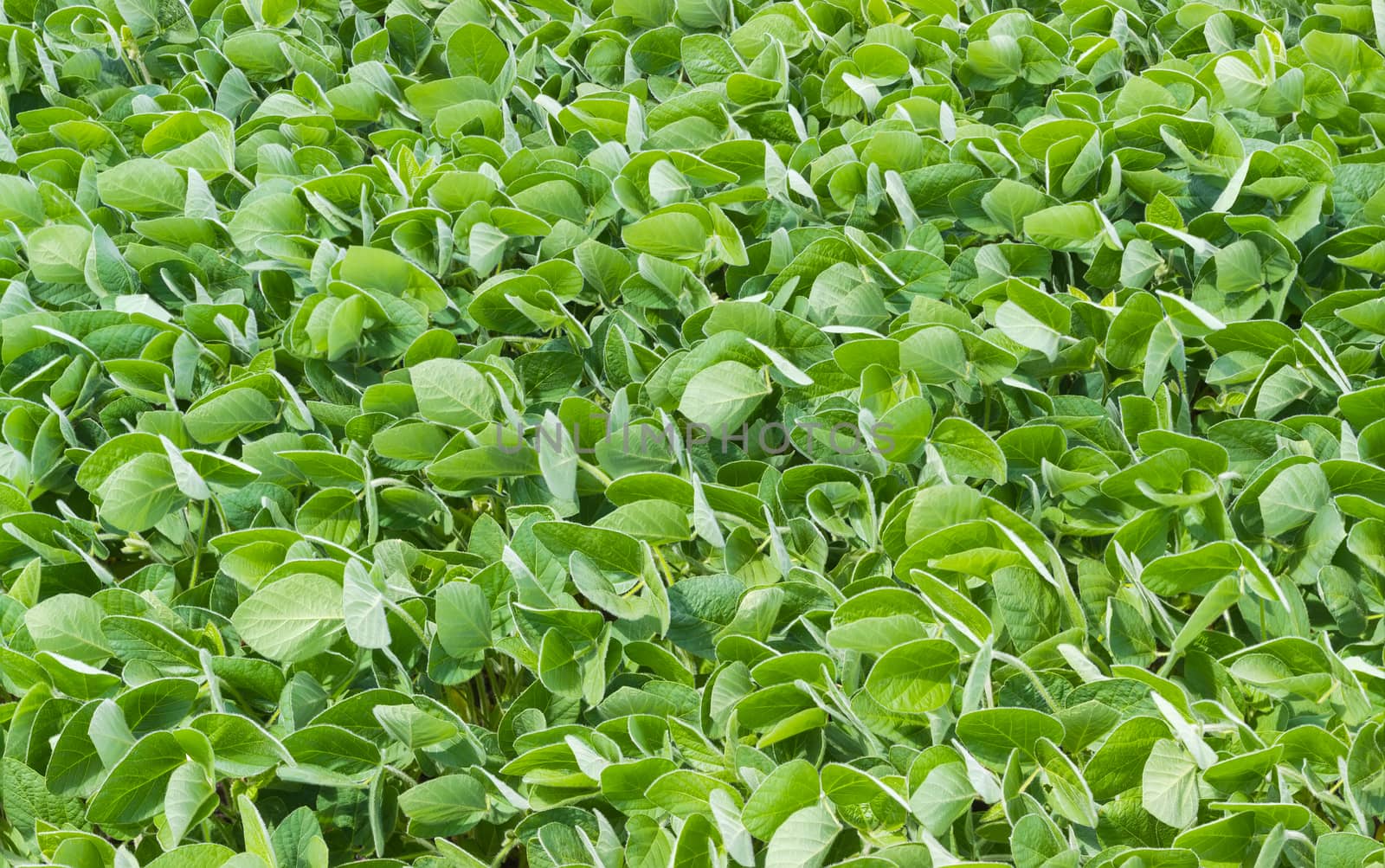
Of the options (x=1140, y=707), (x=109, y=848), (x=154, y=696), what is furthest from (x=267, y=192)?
(x=1140, y=707)

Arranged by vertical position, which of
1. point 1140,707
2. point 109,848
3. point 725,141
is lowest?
point 109,848

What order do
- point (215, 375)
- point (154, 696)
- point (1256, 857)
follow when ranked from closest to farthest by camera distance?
point (1256, 857)
point (154, 696)
point (215, 375)

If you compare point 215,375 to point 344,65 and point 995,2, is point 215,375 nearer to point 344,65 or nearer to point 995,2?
point 344,65

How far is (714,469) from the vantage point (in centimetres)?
130

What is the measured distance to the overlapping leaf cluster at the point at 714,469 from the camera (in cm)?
98

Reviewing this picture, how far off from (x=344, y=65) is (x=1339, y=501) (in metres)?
1.80

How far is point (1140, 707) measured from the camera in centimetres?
98

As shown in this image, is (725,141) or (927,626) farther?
(725,141)

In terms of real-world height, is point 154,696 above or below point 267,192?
below

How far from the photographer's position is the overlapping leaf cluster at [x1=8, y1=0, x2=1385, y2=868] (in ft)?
3.20

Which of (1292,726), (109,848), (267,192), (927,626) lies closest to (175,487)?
(109,848)

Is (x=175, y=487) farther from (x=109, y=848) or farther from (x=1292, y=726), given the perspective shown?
(x=1292, y=726)

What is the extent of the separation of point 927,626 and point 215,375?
36.3 inches

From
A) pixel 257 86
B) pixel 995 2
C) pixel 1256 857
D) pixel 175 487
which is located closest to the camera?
pixel 1256 857
